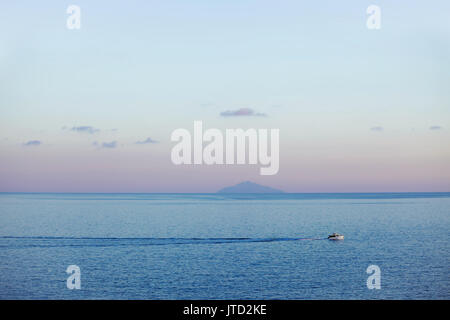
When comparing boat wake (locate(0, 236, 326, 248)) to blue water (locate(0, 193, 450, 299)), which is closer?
blue water (locate(0, 193, 450, 299))

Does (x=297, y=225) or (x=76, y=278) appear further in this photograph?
(x=297, y=225)

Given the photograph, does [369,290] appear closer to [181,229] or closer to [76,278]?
[76,278]

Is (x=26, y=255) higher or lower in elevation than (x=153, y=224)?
lower

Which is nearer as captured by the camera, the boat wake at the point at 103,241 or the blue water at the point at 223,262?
the blue water at the point at 223,262

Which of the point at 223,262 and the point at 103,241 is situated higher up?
the point at 103,241

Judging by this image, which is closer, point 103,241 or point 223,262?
point 223,262

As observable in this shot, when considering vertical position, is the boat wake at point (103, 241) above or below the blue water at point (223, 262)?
above

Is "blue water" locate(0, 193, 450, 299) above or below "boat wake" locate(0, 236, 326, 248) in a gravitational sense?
below

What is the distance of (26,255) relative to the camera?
76.1 m

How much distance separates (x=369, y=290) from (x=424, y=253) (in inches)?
1133
